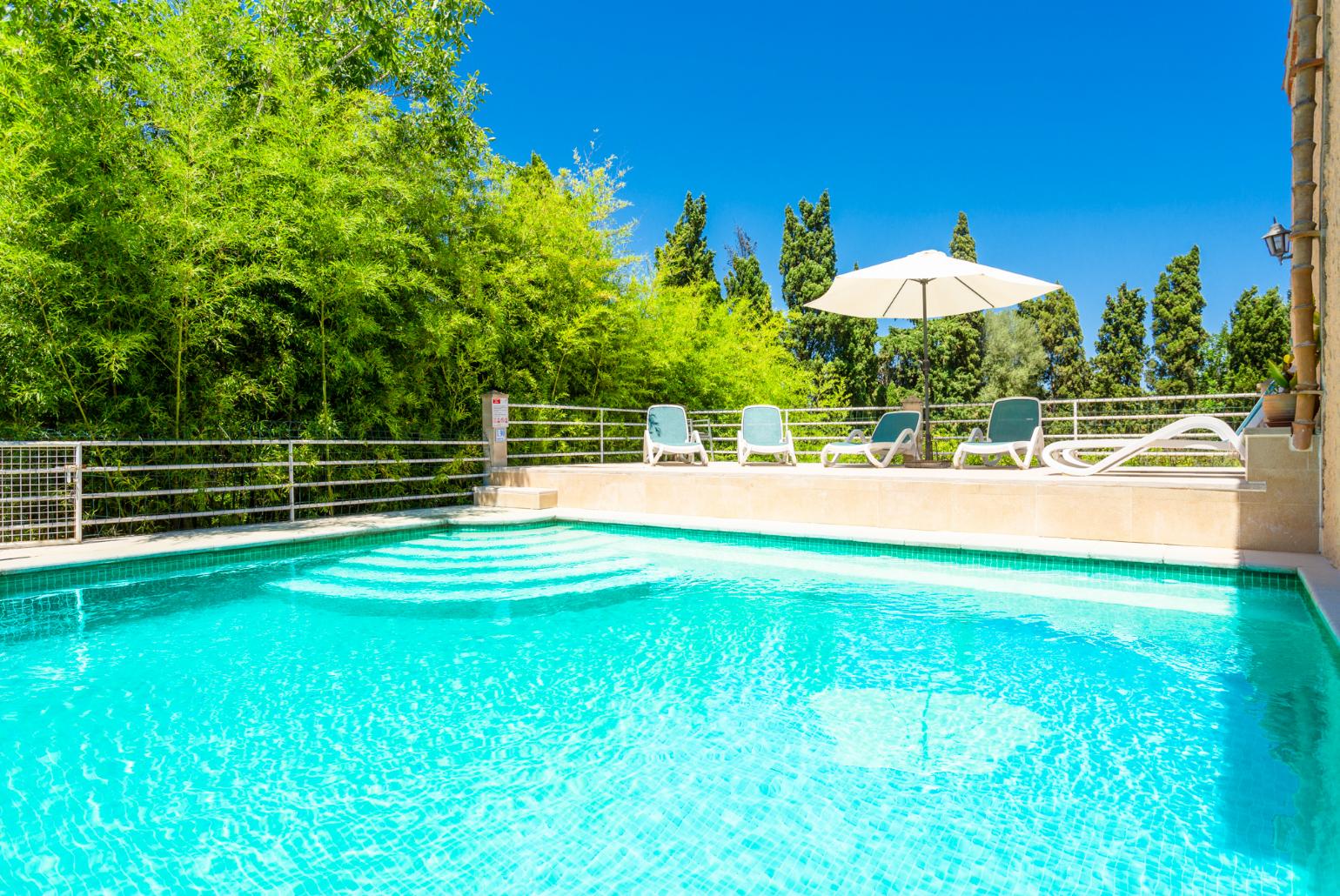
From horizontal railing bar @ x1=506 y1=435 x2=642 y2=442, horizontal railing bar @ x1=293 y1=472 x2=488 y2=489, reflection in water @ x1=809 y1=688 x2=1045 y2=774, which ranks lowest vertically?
reflection in water @ x1=809 y1=688 x2=1045 y2=774

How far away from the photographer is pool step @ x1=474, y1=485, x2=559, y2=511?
7574mm

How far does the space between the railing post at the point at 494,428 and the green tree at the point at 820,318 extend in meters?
14.5

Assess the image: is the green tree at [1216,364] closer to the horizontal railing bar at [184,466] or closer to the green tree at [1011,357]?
the green tree at [1011,357]

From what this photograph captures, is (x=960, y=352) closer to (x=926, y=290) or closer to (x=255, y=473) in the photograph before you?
(x=926, y=290)

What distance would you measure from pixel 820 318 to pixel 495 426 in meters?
16.1

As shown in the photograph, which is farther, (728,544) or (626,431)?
(626,431)

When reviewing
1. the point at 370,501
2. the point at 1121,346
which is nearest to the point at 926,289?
the point at 370,501

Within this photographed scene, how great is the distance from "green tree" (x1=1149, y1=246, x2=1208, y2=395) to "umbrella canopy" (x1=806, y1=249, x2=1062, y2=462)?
81.4 feet

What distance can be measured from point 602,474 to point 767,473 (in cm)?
184

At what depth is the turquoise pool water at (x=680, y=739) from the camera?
1.71 meters

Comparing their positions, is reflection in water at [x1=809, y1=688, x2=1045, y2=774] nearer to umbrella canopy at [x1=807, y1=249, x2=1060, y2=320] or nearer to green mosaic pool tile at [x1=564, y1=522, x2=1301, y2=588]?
green mosaic pool tile at [x1=564, y1=522, x2=1301, y2=588]

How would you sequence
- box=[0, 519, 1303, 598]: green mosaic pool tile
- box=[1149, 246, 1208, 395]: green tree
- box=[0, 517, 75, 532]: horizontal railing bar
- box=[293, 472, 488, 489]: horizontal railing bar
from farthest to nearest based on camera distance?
1. box=[1149, 246, 1208, 395]: green tree
2. box=[293, 472, 488, 489]: horizontal railing bar
3. box=[0, 517, 75, 532]: horizontal railing bar
4. box=[0, 519, 1303, 598]: green mosaic pool tile

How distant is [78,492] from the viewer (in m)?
5.20

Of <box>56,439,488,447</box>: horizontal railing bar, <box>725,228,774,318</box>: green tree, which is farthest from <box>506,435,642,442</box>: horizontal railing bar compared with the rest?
<box>725,228,774,318</box>: green tree
